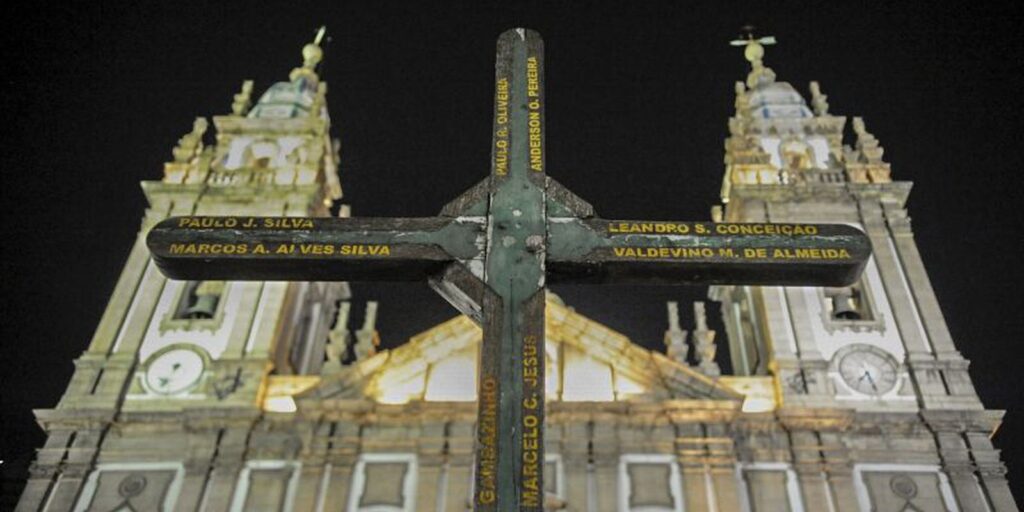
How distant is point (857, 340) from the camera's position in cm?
1878

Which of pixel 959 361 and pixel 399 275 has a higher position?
pixel 959 361

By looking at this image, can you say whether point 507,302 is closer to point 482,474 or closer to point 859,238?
point 482,474

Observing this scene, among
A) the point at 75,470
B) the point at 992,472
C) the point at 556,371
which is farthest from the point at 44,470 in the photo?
the point at 992,472

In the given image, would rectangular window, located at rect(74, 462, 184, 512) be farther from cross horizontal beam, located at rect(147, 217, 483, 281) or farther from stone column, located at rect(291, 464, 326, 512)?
cross horizontal beam, located at rect(147, 217, 483, 281)

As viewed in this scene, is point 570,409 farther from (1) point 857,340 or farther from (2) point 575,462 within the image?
(1) point 857,340

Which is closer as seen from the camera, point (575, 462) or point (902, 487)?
point (902, 487)

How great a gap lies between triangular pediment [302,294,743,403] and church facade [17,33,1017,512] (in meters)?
0.04

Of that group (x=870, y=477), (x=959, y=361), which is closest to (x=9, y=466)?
(x=870, y=477)

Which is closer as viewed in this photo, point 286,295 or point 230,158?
point 286,295

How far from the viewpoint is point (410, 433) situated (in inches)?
671

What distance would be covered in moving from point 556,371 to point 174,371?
8.09 metres

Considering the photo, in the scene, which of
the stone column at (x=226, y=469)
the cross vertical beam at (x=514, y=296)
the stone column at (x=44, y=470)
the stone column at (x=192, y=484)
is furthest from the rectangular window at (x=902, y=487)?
the stone column at (x=44, y=470)

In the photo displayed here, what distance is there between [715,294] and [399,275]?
20746 millimetres

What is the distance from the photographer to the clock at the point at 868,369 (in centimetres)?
1786
